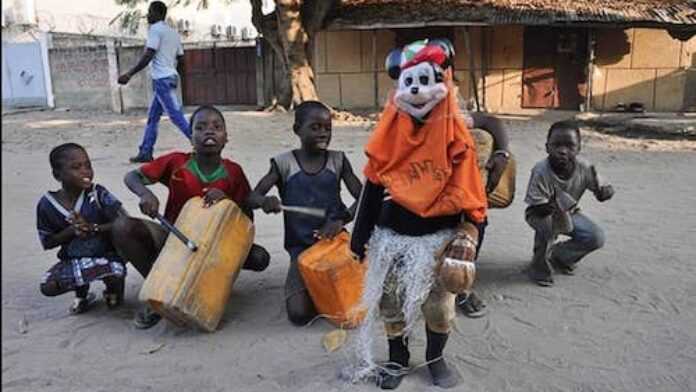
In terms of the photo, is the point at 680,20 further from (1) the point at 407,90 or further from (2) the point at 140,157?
(1) the point at 407,90

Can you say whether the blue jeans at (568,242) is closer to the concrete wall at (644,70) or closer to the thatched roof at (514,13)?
the thatched roof at (514,13)

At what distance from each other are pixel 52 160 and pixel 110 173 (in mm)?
4011

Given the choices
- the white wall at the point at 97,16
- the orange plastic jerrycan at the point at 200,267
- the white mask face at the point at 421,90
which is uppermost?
the white wall at the point at 97,16

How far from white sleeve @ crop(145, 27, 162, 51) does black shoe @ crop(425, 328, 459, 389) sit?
18.1 ft

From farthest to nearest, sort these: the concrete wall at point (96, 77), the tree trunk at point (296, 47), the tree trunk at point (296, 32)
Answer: the concrete wall at point (96, 77) → the tree trunk at point (296, 32) → the tree trunk at point (296, 47)

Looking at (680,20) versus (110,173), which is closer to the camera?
(110,173)

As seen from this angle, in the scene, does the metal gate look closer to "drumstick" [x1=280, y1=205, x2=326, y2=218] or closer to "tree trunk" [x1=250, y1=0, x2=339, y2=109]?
"tree trunk" [x1=250, y1=0, x2=339, y2=109]

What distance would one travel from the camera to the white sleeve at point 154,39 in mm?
6867

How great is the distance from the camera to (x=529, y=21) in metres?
12.0

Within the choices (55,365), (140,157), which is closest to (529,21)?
(140,157)

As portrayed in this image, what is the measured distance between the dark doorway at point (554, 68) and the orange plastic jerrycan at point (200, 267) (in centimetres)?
1276

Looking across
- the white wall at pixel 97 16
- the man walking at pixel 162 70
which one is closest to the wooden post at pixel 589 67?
the white wall at pixel 97 16

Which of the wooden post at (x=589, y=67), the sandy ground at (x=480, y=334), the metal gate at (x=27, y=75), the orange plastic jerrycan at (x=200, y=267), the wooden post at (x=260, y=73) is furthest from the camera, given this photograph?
the metal gate at (x=27, y=75)

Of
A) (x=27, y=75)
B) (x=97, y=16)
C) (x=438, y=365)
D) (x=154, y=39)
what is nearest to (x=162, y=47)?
(x=154, y=39)
